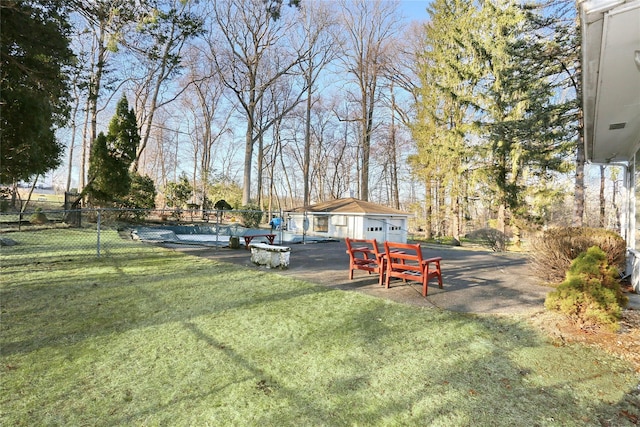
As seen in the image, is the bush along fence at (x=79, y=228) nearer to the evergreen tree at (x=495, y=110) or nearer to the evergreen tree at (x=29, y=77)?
the evergreen tree at (x=29, y=77)

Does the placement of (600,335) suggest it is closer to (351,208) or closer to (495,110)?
(351,208)

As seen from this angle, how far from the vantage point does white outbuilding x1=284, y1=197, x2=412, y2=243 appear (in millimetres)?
19016

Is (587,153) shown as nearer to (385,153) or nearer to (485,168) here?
(485,168)

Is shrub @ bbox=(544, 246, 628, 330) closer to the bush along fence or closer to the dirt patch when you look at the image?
the dirt patch

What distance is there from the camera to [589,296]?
13.4ft

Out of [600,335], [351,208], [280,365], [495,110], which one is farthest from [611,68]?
[351,208]

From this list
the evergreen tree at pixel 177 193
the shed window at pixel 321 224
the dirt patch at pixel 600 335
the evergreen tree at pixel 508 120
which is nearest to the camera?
the dirt patch at pixel 600 335

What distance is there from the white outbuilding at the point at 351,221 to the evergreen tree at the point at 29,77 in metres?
12.8

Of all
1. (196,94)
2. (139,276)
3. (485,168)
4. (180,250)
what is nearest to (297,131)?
(196,94)

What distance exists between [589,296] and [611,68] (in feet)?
8.77

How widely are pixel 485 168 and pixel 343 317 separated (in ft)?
55.1

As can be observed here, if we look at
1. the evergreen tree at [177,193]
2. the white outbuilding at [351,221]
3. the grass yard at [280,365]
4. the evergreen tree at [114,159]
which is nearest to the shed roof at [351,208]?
the white outbuilding at [351,221]

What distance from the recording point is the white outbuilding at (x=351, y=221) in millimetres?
19016

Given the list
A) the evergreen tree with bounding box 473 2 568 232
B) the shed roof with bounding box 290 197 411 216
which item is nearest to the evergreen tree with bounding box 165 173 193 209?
the shed roof with bounding box 290 197 411 216
